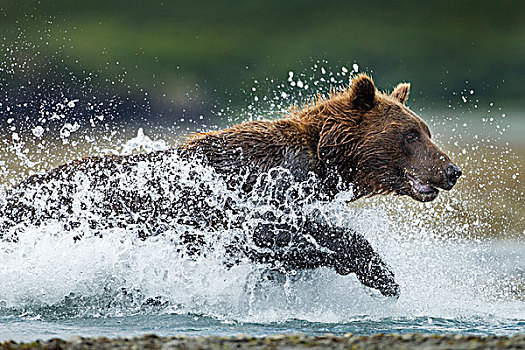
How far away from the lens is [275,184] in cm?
815

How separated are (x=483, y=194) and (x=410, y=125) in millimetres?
12326

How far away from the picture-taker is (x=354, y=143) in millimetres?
8391

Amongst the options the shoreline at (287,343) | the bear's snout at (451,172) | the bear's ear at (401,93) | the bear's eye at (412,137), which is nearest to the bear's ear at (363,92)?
the bear's eye at (412,137)

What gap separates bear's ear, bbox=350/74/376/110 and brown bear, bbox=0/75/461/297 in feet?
0.04

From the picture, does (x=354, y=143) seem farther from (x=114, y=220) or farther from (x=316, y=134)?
(x=114, y=220)

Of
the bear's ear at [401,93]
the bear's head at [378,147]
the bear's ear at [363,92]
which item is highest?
the bear's ear at [401,93]

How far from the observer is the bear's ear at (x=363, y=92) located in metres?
8.38

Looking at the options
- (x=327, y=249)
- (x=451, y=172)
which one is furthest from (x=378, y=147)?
(x=327, y=249)

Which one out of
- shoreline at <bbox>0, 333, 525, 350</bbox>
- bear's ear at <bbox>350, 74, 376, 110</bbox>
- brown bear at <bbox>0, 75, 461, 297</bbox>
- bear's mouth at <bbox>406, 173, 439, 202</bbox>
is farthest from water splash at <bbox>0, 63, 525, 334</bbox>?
shoreline at <bbox>0, 333, 525, 350</bbox>

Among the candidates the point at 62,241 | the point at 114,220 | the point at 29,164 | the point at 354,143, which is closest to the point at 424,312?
the point at 354,143

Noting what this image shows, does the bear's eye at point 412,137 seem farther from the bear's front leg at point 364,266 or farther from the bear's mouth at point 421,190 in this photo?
the bear's front leg at point 364,266

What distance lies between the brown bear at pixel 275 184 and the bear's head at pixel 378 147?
11 millimetres

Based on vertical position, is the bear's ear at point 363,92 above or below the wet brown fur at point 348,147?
above

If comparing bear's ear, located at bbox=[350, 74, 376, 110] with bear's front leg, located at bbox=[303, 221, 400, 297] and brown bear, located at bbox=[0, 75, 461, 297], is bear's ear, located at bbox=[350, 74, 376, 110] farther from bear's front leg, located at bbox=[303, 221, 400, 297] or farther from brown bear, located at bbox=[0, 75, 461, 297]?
bear's front leg, located at bbox=[303, 221, 400, 297]
